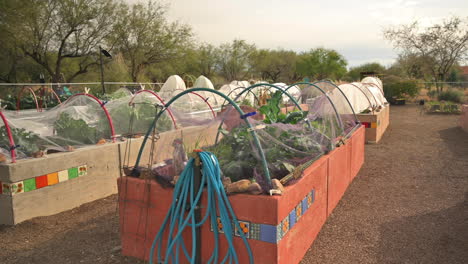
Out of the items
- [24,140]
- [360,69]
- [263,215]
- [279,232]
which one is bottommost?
[279,232]

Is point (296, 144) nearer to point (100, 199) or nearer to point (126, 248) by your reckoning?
point (126, 248)

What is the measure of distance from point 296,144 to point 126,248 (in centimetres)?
212

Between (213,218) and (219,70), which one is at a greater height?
(219,70)

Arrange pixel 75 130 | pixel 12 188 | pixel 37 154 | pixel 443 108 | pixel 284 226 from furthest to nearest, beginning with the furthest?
1. pixel 443 108
2. pixel 75 130
3. pixel 37 154
4. pixel 12 188
5. pixel 284 226

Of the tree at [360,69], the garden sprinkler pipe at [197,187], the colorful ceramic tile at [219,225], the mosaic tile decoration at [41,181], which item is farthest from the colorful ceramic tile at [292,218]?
the tree at [360,69]

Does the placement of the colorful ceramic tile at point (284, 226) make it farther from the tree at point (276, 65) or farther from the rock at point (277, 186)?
the tree at point (276, 65)

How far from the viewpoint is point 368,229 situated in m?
4.32

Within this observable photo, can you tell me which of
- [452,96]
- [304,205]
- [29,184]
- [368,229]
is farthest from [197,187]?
[452,96]

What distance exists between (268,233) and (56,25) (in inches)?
1013

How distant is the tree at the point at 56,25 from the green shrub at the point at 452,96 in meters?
24.1

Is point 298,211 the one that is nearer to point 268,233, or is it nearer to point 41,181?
point 268,233

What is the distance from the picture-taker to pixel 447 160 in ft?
25.9

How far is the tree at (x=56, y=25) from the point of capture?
20.9 metres

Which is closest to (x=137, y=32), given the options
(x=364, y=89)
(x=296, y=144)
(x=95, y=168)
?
(x=364, y=89)
